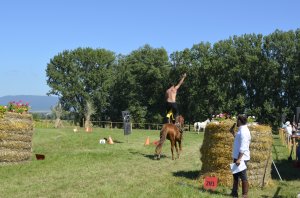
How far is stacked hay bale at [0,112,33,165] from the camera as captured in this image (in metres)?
16.7

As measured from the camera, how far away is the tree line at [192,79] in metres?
66.6

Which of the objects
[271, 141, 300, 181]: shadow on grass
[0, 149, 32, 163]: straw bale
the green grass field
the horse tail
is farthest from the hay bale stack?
[0, 149, 32, 163]: straw bale

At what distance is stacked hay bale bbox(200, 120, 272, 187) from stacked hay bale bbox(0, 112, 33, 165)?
8.06 metres

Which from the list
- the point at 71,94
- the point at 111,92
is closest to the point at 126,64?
the point at 111,92

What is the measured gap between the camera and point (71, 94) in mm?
80625

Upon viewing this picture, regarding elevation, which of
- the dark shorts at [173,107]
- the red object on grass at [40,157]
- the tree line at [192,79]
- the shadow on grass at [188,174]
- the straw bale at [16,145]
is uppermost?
the tree line at [192,79]

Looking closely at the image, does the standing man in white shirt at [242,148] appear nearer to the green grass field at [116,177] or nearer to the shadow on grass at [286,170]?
the green grass field at [116,177]

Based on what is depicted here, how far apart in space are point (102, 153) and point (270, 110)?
49.3 meters

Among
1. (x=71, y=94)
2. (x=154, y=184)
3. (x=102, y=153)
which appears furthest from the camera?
(x=71, y=94)

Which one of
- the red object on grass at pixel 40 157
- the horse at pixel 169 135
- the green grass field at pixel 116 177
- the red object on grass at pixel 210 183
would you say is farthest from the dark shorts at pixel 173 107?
the red object on grass at pixel 210 183

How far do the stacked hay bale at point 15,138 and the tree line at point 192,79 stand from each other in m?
47.9

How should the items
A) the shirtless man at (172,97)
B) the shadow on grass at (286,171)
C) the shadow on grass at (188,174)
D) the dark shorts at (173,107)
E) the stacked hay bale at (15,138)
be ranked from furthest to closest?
the dark shorts at (173,107), the shirtless man at (172,97), the stacked hay bale at (15,138), the shadow on grass at (286,171), the shadow on grass at (188,174)

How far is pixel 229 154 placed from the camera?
12523mm

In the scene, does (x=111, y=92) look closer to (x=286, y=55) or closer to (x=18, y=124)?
(x=286, y=55)
